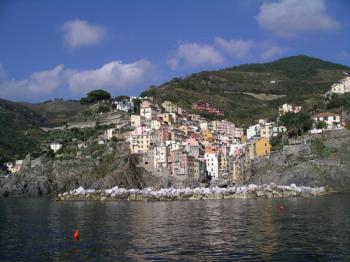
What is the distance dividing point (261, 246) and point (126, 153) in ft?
263

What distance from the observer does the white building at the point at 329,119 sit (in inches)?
3993

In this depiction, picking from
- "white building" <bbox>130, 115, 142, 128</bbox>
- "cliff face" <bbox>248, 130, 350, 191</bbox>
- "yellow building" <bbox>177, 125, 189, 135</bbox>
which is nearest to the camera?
"cliff face" <bbox>248, 130, 350, 191</bbox>

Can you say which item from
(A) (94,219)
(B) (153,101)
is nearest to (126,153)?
(B) (153,101)

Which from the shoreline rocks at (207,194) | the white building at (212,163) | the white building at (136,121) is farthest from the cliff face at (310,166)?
the white building at (136,121)

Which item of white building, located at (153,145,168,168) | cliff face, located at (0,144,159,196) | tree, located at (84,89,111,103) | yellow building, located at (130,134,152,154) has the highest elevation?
tree, located at (84,89,111,103)

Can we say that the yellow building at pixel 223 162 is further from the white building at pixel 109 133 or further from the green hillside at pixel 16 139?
the green hillside at pixel 16 139

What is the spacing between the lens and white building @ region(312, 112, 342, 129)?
10141 centimetres

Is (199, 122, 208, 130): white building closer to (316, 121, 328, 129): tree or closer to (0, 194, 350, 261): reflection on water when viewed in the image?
(316, 121, 328, 129): tree

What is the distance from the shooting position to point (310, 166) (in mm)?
83500

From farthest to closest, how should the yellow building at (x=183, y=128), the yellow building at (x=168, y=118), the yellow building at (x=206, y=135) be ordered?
Answer: 1. the yellow building at (x=206, y=135)
2. the yellow building at (x=168, y=118)
3. the yellow building at (x=183, y=128)

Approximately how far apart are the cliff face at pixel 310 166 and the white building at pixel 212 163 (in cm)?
1964

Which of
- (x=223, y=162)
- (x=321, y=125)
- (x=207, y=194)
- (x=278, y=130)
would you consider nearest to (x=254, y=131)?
(x=278, y=130)

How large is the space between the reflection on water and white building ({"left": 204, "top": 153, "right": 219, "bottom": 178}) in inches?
2577

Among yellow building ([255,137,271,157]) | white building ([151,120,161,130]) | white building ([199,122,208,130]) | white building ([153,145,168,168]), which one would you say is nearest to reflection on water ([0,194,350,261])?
yellow building ([255,137,271,157])
